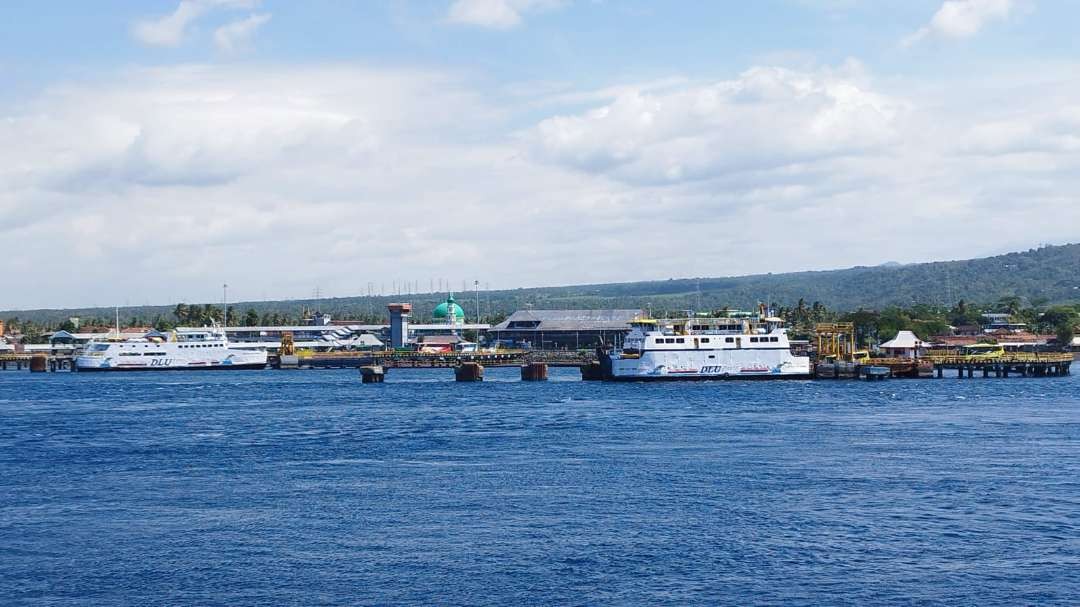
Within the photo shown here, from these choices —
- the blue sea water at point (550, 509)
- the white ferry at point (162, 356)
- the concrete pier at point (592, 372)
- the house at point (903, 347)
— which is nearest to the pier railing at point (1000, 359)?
the house at point (903, 347)

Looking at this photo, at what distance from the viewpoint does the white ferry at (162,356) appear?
176500 millimetres

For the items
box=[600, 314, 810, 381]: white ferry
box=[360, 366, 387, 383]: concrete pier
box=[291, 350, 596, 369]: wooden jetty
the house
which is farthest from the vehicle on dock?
box=[360, 366, 387, 383]: concrete pier

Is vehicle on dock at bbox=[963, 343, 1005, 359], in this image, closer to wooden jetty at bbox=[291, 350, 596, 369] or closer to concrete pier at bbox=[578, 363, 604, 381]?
concrete pier at bbox=[578, 363, 604, 381]

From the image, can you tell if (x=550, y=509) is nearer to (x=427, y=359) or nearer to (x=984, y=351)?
(x=984, y=351)

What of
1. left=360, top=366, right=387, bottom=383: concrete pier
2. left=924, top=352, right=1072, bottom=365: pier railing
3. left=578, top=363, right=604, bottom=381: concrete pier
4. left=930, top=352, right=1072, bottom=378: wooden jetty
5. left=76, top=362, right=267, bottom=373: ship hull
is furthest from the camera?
left=76, top=362, right=267, bottom=373: ship hull

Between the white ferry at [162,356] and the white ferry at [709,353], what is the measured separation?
79.3 meters

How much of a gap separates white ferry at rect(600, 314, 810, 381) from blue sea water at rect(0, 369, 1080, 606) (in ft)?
115

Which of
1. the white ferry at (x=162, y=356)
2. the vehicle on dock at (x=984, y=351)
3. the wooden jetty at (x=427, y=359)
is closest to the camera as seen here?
the vehicle on dock at (x=984, y=351)

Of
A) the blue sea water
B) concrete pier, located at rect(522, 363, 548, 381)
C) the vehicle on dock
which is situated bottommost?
the blue sea water

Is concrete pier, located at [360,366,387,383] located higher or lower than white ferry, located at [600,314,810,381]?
lower

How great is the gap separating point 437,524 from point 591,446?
2325 cm

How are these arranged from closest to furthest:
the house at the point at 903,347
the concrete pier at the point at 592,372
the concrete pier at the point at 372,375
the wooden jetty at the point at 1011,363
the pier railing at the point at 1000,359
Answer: the pier railing at the point at 1000,359, the concrete pier at the point at 592,372, the wooden jetty at the point at 1011,363, the concrete pier at the point at 372,375, the house at the point at 903,347

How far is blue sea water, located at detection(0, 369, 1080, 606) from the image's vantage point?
33.0 m

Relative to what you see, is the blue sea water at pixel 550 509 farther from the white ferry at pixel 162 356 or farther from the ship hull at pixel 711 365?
the white ferry at pixel 162 356
